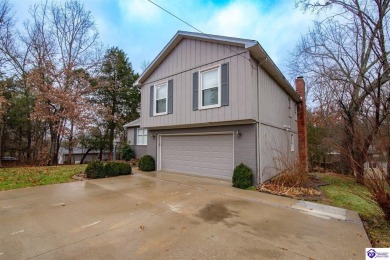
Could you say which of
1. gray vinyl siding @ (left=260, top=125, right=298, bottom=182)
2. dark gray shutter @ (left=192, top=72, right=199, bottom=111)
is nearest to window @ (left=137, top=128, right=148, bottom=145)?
dark gray shutter @ (left=192, top=72, right=199, bottom=111)

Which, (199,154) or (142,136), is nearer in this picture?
(199,154)

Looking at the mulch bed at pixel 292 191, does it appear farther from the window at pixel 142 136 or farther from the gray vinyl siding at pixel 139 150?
the window at pixel 142 136

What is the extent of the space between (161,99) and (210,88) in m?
3.14

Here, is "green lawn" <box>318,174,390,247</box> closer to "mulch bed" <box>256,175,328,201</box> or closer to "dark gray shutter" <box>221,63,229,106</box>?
"mulch bed" <box>256,175,328,201</box>

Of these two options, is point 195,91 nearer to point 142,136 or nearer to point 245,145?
point 245,145

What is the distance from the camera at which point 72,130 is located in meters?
16.7

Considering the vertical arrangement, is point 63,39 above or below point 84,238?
above

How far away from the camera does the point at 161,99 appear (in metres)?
10.5

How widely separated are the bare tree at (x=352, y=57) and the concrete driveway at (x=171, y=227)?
5.08 m

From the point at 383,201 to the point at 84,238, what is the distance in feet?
17.8

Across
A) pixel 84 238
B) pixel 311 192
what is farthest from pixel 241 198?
pixel 84 238

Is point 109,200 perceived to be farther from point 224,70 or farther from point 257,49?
point 257,49

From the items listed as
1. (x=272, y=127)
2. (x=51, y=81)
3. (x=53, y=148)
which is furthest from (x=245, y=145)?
(x=51, y=81)

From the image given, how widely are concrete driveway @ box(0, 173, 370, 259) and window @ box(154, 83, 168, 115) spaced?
16.0 feet
